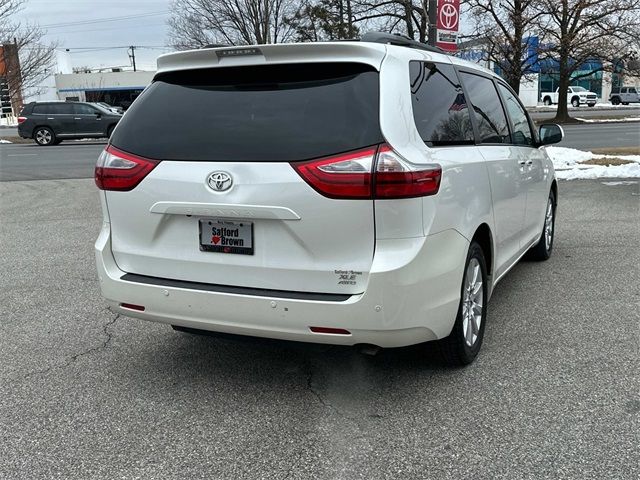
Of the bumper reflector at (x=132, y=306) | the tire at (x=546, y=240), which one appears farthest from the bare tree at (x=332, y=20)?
the bumper reflector at (x=132, y=306)

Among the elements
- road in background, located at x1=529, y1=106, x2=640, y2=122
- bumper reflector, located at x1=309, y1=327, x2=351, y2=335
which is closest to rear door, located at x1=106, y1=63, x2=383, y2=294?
bumper reflector, located at x1=309, y1=327, x2=351, y2=335

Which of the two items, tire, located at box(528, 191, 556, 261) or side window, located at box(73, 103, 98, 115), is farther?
side window, located at box(73, 103, 98, 115)

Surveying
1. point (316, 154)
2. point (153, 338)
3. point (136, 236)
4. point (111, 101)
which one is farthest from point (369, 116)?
point (111, 101)

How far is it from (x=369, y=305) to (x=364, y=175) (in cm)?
61

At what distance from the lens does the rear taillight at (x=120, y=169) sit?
3.32m

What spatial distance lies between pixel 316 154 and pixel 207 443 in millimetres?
1467

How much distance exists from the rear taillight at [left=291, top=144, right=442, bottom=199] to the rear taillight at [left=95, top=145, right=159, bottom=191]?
913 mm

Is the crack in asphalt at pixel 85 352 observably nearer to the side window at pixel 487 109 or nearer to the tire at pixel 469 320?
the tire at pixel 469 320

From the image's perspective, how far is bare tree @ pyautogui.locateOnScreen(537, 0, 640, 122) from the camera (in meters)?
29.2

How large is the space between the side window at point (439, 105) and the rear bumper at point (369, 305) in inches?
22.6

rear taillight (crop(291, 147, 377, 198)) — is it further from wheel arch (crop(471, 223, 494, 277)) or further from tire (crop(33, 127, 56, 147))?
tire (crop(33, 127, 56, 147))

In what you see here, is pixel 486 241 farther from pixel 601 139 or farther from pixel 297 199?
pixel 601 139

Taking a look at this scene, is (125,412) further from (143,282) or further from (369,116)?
(369,116)

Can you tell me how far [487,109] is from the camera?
4426 millimetres
